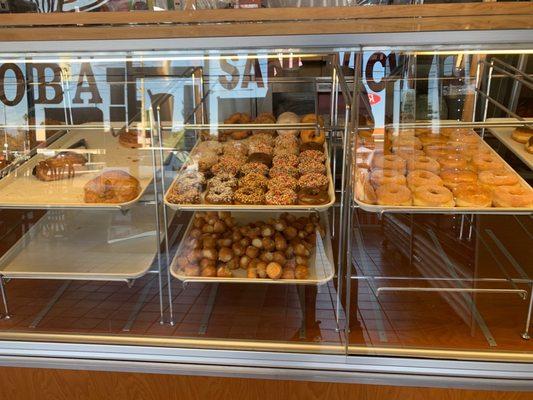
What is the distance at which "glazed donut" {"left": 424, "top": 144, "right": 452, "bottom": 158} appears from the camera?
6.65 feet

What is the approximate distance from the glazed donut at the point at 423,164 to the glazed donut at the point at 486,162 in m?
0.16

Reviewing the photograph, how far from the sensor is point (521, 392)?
1542mm

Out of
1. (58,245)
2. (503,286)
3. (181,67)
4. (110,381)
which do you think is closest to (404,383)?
(503,286)

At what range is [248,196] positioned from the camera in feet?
5.96

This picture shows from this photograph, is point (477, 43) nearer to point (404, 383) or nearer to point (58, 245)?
point (404, 383)

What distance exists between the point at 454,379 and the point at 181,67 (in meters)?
1.39

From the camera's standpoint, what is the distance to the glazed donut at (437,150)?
2027 mm

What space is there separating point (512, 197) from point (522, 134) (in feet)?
1.40

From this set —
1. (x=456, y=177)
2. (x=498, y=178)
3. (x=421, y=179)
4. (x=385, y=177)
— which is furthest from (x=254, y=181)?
(x=498, y=178)

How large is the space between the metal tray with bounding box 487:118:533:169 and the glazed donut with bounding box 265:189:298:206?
913 millimetres

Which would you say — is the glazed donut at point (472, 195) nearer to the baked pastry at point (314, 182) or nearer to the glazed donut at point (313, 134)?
the baked pastry at point (314, 182)

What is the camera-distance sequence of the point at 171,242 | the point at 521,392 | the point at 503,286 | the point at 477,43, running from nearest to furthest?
the point at 477,43
the point at 521,392
the point at 171,242
the point at 503,286

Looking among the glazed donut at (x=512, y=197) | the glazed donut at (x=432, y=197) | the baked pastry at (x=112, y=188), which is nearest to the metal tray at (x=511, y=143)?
the glazed donut at (x=512, y=197)

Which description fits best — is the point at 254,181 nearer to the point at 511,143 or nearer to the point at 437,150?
the point at 437,150
